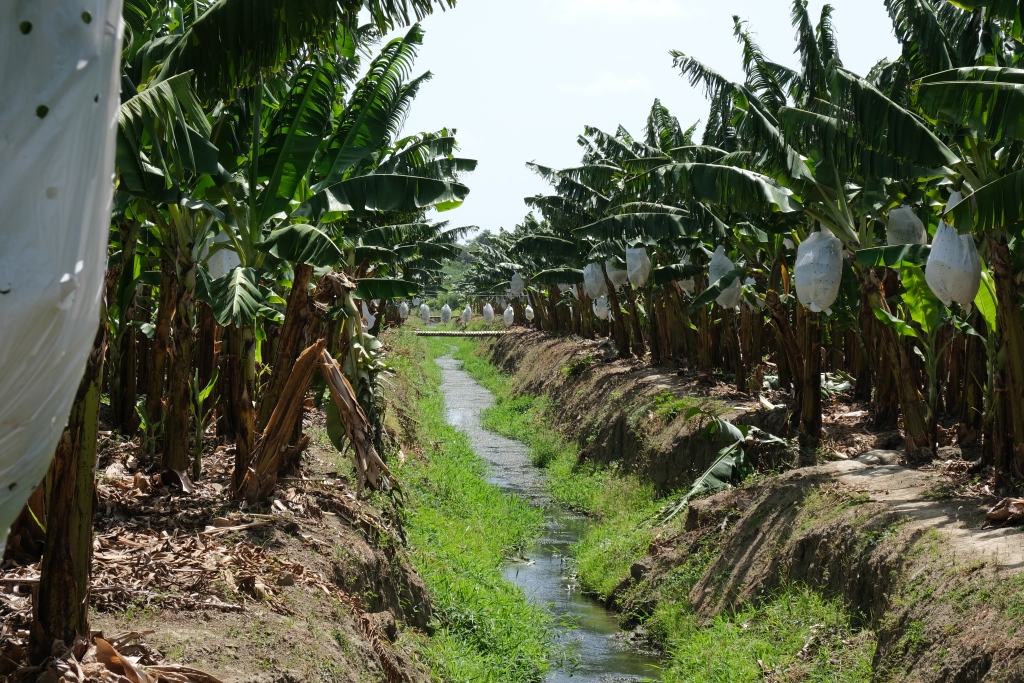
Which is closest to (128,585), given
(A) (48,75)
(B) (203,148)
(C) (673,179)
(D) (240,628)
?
(D) (240,628)

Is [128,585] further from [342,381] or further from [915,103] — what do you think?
[915,103]

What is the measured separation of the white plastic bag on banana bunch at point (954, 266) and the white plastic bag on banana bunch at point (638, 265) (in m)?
8.94

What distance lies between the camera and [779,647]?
7.77 m

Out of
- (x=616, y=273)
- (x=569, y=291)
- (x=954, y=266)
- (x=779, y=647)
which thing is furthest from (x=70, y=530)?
(x=569, y=291)

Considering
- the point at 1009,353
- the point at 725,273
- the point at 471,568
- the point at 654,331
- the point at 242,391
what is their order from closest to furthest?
the point at 1009,353 < the point at 242,391 < the point at 471,568 < the point at 725,273 < the point at 654,331

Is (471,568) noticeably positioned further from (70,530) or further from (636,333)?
→ (636,333)

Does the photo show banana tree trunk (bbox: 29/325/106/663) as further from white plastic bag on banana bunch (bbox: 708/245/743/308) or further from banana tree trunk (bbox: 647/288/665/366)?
banana tree trunk (bbox: 647/288/665/366)

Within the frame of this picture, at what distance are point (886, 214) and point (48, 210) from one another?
30.2 feet

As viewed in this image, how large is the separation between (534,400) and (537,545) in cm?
1250

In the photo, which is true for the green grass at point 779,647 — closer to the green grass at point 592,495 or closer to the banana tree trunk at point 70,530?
the green grass at point 592,495

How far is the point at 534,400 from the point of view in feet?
84.0

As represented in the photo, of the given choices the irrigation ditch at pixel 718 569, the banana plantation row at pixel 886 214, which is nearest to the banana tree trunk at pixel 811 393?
the banana plantation row at pixel 886 214

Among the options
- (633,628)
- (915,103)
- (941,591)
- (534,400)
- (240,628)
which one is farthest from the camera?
(534,400)

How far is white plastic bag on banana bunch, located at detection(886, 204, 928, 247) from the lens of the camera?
30.0 feet
